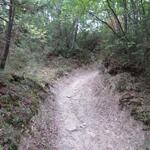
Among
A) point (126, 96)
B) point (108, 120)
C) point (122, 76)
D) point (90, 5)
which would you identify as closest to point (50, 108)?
point (108, 120)

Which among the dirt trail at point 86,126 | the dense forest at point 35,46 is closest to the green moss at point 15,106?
the dense forest at point 35,46

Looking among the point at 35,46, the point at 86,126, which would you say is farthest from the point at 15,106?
the point at 35,46

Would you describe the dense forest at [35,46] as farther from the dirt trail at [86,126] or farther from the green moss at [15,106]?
the dirt trail at [86,126]

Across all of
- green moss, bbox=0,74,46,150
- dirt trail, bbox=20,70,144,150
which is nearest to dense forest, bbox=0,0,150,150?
green moss, bbox=0,74,46,150

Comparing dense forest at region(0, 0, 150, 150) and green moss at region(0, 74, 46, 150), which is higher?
dense forest at region(0, 0, 150, 150)

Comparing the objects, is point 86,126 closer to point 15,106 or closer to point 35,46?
point 15,106

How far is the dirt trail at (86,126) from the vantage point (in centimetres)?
770

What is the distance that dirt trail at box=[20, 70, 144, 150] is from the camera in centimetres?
770

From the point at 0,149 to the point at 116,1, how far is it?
1024 cm

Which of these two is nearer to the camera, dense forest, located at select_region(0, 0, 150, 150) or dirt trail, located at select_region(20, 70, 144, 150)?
dirt trail, located at select_region(20, 70, 144, 150)

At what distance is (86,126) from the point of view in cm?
916

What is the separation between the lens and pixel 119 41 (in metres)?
12.5

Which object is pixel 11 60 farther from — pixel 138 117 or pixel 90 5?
pixel 138 117

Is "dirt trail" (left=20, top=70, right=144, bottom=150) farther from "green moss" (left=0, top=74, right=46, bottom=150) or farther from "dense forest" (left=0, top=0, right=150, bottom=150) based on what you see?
"dense forest" (left=0, top=0, right=150, bottom=150)
